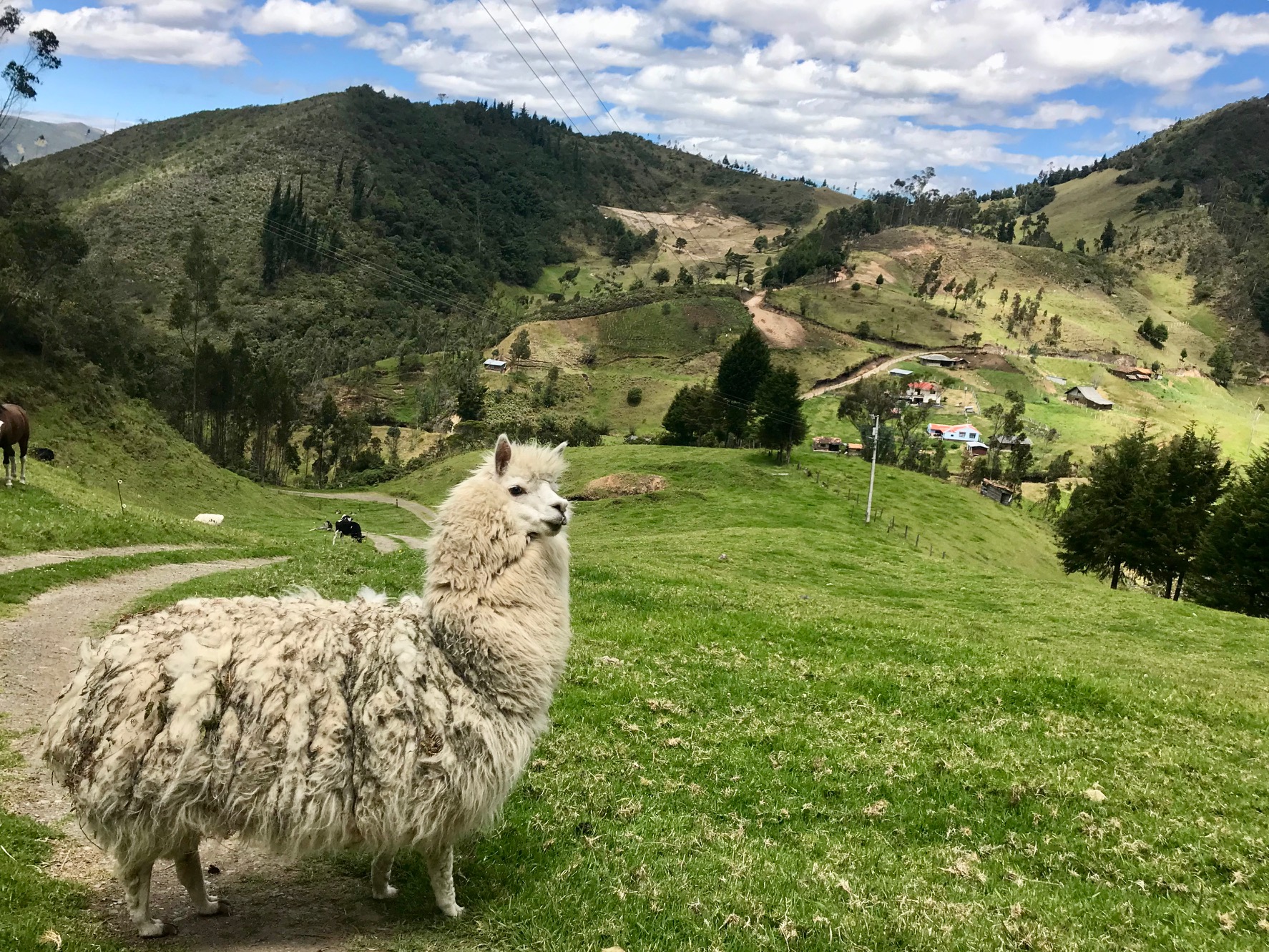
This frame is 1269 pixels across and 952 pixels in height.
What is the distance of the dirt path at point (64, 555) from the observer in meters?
19.8

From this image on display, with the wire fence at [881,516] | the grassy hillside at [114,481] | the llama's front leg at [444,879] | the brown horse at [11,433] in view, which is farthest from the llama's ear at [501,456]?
the wire fence at [881,516]

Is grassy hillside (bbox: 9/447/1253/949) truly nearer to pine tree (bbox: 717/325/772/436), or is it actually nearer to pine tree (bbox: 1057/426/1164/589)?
pine tree (bbox: 1057/426/1164/589)

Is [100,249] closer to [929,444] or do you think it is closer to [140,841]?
[929,444]

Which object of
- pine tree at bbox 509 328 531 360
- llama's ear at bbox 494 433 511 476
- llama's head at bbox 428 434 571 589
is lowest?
llama's head at bbox 428 434 571 589

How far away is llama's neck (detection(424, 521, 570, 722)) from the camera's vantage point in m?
7.41

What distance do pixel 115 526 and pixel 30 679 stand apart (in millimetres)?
16665

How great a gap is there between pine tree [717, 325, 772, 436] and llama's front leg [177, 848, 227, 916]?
93972 millimetres

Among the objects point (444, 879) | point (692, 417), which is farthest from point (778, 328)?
point (444, 879)

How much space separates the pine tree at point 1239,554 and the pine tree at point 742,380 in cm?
5571

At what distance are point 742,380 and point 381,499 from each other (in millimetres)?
46894

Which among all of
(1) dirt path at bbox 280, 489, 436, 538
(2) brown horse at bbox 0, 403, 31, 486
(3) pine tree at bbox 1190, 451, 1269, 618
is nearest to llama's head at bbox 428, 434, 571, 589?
(2) brown horse at bbox 0, 403, 31, 486

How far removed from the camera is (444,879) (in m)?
7.18

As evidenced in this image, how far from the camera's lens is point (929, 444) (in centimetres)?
13088

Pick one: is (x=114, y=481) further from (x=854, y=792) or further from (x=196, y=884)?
(x=854, y=792)
